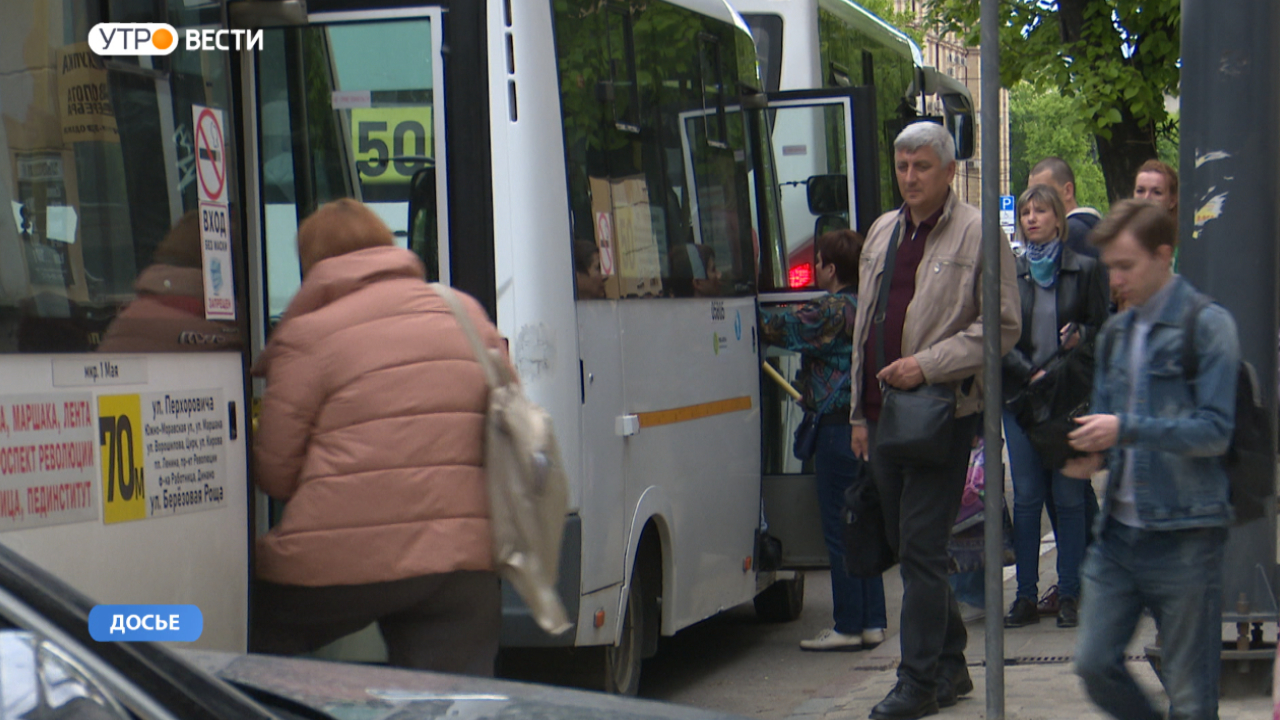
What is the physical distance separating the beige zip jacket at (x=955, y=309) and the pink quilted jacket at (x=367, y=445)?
7.30ft

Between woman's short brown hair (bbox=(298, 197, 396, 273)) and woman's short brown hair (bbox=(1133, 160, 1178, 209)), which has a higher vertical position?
woman's short brown hair (bbox=(1133, 160, 1178, 209))

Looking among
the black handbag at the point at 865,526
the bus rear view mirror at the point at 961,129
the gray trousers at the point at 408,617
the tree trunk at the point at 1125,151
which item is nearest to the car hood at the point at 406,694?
the gray trousers at the point at 408,617

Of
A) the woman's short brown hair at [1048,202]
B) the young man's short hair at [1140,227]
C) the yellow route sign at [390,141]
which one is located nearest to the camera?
the young man's short hair at [1140,227]

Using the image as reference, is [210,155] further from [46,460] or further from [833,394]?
[833,394]

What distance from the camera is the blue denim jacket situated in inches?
159

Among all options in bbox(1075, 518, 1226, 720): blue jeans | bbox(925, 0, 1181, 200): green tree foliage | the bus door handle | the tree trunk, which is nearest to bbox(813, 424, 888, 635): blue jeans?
the bus door handle

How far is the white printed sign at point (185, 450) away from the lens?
409cm

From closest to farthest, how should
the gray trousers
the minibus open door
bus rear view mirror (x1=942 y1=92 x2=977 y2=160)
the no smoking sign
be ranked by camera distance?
the gray trousers < the no smoking sign < the minibus open door < bus rear view mirror (x1=942 y1=92 x2=977 y2=160)

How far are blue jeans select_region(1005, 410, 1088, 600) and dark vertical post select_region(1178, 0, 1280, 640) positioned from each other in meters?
1.64

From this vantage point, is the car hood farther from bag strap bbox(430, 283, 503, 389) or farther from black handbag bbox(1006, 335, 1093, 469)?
black handbag bbox(1006, 335, 1093, 469)

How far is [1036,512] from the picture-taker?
7.83 metres

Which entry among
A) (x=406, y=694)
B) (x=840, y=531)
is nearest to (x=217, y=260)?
(x=406, y=694)

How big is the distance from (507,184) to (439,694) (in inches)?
122

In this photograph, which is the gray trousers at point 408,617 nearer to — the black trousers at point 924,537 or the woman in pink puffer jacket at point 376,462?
the woman in pink puffer jacket at point 376,462
